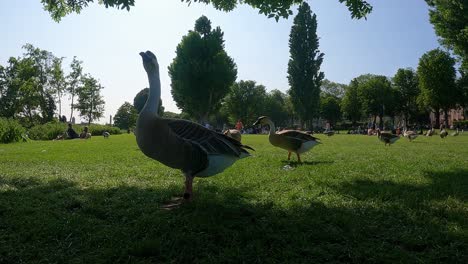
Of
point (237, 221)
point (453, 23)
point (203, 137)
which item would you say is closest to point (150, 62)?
point (203, 137)

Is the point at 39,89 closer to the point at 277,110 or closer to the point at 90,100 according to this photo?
the point at 90,100

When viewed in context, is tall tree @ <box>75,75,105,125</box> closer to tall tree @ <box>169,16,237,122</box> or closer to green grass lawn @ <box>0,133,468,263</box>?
tall tree @ <box>169,16,237,122</box>

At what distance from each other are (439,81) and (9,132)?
265 feet

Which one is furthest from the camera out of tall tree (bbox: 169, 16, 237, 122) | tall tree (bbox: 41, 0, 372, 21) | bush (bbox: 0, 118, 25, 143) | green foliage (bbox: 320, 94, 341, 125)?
green foliage (bbox: 320, 94, 341, 125)

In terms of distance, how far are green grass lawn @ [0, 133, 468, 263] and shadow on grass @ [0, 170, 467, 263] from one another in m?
0.01

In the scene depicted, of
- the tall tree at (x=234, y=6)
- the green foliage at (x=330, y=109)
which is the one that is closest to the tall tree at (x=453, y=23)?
the tall tree at (x=234, y=6)

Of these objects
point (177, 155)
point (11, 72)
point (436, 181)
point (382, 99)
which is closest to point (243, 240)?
point (177, 155)

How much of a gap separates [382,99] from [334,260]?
10479 centimetres

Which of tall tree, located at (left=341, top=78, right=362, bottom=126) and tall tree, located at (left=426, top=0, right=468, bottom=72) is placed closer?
tall tree, located at (left=426, top=0, right=468, bottom=72)

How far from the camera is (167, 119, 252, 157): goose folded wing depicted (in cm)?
518

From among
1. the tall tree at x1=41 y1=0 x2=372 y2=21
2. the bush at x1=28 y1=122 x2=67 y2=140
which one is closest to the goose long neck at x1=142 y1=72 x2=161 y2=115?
the tall tree at x1=41 y1=0 x2=372 y2=21

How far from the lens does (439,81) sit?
76.2m

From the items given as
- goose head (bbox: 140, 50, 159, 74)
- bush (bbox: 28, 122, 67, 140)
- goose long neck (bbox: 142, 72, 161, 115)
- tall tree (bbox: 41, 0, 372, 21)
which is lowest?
bush (bbox: 28, 122, 67, 140)

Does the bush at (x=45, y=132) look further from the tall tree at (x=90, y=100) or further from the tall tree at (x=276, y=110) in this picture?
the tall tree at (x=276, y=110)
